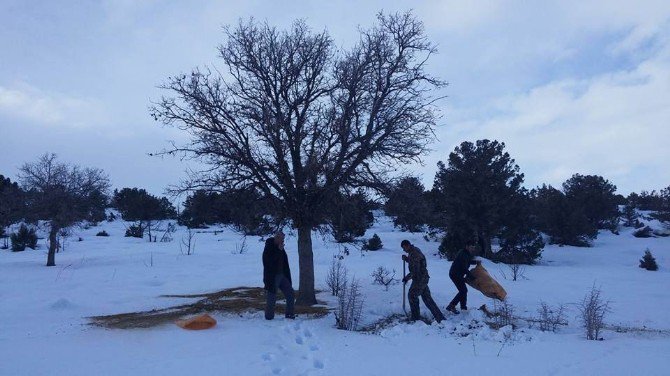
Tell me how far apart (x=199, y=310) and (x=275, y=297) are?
2.10 meters

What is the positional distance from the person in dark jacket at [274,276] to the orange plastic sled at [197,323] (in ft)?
4.14

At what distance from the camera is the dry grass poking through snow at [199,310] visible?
9.66 m

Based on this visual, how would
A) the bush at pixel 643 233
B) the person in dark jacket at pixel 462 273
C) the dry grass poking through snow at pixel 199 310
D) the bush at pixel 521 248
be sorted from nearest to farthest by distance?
the dry grass poking through snow at pixel 199 310, the person in dark jacket at pixel 462 273, the bush at pixel 521 248, the bush at pixel 643 233

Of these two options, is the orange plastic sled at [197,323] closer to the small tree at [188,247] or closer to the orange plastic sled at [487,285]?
the orange plastic sled at [487,285]

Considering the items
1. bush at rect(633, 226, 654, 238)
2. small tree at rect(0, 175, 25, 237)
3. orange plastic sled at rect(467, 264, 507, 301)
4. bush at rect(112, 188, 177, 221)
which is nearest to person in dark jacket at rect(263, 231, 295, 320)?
orange plastic sled at rect(467, 264, 507, 301)

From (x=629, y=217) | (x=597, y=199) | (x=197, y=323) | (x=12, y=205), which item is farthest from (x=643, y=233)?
(x=12, y=205)

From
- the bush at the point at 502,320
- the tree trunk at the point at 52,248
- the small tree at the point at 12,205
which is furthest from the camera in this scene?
the small tree at the point at 12,205

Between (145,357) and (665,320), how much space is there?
1117 cm

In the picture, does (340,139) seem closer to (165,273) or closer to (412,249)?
(412,249)

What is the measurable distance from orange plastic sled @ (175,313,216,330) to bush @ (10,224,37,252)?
26.1 meters

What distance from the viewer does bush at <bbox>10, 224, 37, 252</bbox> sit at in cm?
3048

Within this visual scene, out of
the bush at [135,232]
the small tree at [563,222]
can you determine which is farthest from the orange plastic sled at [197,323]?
the bush at [135,232]

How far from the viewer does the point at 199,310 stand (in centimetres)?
1102

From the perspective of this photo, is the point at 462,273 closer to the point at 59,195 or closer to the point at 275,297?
the point at 275,297
